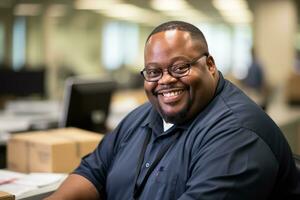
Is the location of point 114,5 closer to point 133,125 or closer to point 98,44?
point 98,44

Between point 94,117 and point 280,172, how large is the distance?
1879mm

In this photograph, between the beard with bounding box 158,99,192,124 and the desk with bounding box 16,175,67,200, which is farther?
the desk with bounding box 16,175,67,200

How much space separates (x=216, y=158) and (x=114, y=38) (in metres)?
11.3

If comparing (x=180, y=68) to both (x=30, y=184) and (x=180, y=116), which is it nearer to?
(x=180, y=116)

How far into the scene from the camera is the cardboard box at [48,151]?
82.9 inches

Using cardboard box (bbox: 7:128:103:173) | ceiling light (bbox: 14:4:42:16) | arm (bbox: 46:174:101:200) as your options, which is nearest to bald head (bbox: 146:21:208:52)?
arm (bbox: 46:174:101:200)

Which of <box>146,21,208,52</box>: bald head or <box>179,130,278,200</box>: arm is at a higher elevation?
<box>146,21,208,52</box>: bald head

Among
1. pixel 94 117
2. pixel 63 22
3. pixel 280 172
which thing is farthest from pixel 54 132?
pixel 63 22

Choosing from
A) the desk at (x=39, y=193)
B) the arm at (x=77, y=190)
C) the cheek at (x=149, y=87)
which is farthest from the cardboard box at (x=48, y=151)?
the cheek at (x=149, y=87)

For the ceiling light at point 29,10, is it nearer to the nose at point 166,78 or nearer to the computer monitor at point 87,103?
the computer monitor at point 87,103

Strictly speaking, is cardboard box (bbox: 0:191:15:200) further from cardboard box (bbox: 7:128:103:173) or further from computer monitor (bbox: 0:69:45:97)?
computer monitor (bbox: 0:69:45:97)

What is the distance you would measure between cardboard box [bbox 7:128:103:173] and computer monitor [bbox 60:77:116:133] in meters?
0.41

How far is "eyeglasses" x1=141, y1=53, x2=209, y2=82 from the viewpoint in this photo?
1.41 m

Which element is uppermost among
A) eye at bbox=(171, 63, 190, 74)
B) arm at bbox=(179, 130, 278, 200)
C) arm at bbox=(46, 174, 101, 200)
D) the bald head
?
the bald head
